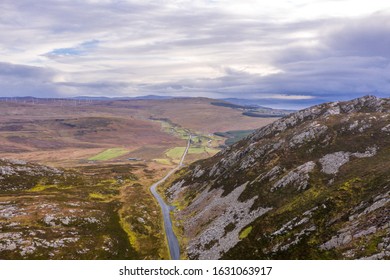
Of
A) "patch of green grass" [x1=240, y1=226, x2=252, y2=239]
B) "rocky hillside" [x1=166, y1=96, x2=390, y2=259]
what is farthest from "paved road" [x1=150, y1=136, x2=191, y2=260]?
"patch of green grass" [x1=240, y1=226, x2=252, y2=239]

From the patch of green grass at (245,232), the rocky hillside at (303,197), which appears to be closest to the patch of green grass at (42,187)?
the rocky hillside at (303,197)

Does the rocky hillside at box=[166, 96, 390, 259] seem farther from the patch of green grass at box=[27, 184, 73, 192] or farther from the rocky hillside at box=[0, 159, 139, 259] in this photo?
the patch of green grass at box=[27, 184, 73, 192]

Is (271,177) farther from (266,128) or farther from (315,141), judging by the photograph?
(266,128)

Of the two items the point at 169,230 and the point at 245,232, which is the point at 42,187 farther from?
the point at 245,232


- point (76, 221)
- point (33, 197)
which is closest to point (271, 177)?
point (76, 221)

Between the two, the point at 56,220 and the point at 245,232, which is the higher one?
the point at 245,232

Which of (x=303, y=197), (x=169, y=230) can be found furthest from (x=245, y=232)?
(x=169, y=230)

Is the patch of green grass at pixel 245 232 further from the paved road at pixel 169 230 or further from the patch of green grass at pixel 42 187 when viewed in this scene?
the patch of green grass at pixel 42 187

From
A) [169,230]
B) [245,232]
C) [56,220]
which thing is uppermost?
[245,232]

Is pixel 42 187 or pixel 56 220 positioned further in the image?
pixel 42 187
